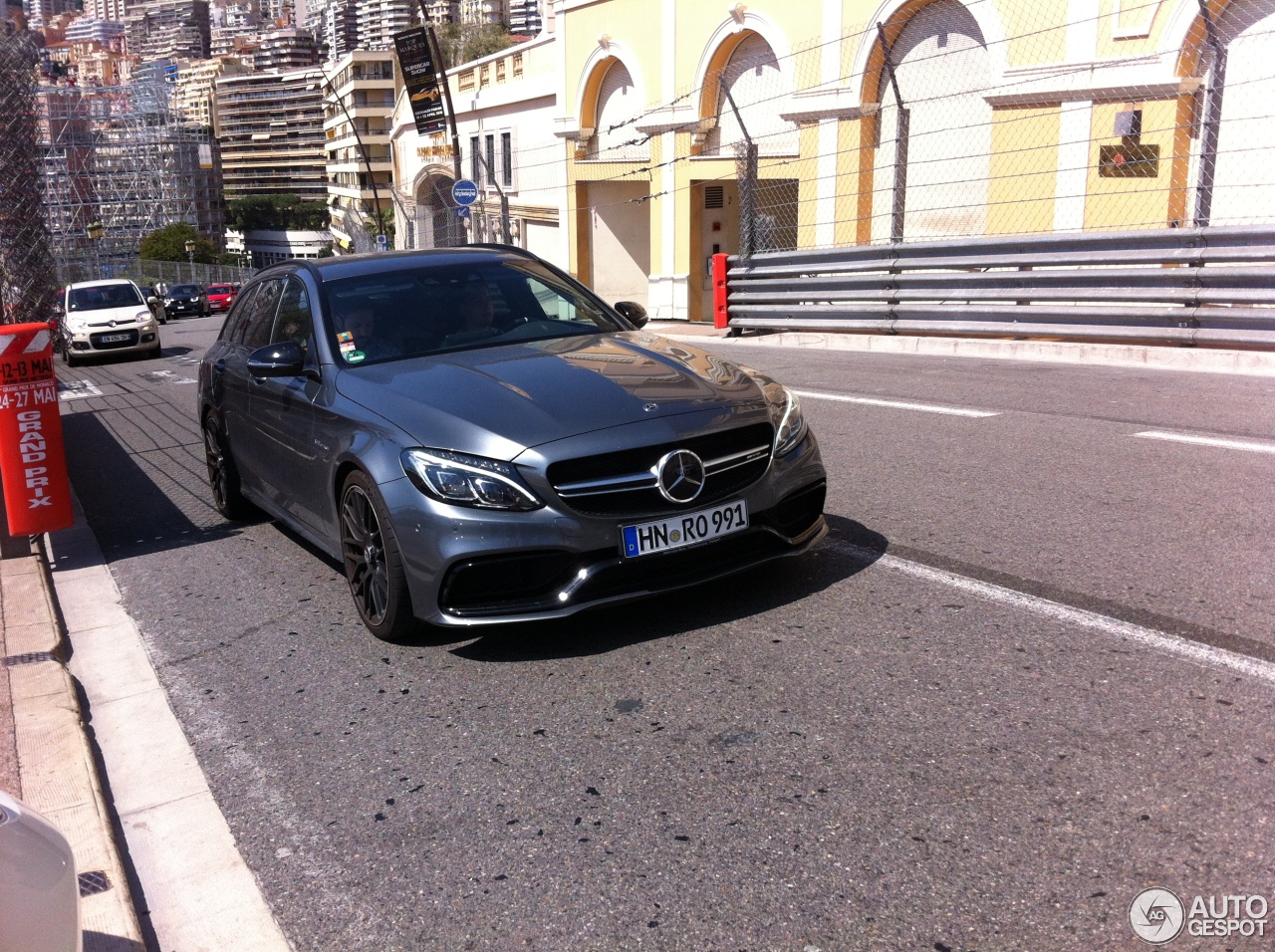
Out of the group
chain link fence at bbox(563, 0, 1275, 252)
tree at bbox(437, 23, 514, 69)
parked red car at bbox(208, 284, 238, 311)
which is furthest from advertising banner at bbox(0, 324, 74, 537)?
tree at bbox(437, 23, 514, 69)

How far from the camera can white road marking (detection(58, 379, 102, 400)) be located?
1691cm

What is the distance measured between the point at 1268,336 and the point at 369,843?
9957mm

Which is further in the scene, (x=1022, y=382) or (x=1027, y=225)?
(x=1027, y=225)

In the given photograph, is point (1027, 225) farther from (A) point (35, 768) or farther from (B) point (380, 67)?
(B) point (380, 67)

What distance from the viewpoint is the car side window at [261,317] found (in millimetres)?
6355

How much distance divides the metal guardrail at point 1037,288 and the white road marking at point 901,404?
11.9ft

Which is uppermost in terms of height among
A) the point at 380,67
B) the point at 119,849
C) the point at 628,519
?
the point at 380,67

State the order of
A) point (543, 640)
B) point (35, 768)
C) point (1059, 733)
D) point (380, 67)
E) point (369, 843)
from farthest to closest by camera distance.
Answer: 1. point (380, 67)
2. point (543, 640)
3. point (35, 768)
4. point (1059, 733)
5. point (369, 843)

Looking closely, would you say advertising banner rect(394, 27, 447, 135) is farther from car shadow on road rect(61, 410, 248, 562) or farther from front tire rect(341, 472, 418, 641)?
front tire rect(341, 472, 418, 641)

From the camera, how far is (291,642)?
16.0 ft

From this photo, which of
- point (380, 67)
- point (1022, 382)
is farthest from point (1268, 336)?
point (380, 67)

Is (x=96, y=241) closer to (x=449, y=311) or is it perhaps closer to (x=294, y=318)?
(x=294, y=318)

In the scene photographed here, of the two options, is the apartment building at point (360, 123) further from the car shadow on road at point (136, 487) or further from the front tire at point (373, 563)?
the front tire at point (373, 563)

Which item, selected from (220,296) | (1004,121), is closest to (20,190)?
(1004,121)
